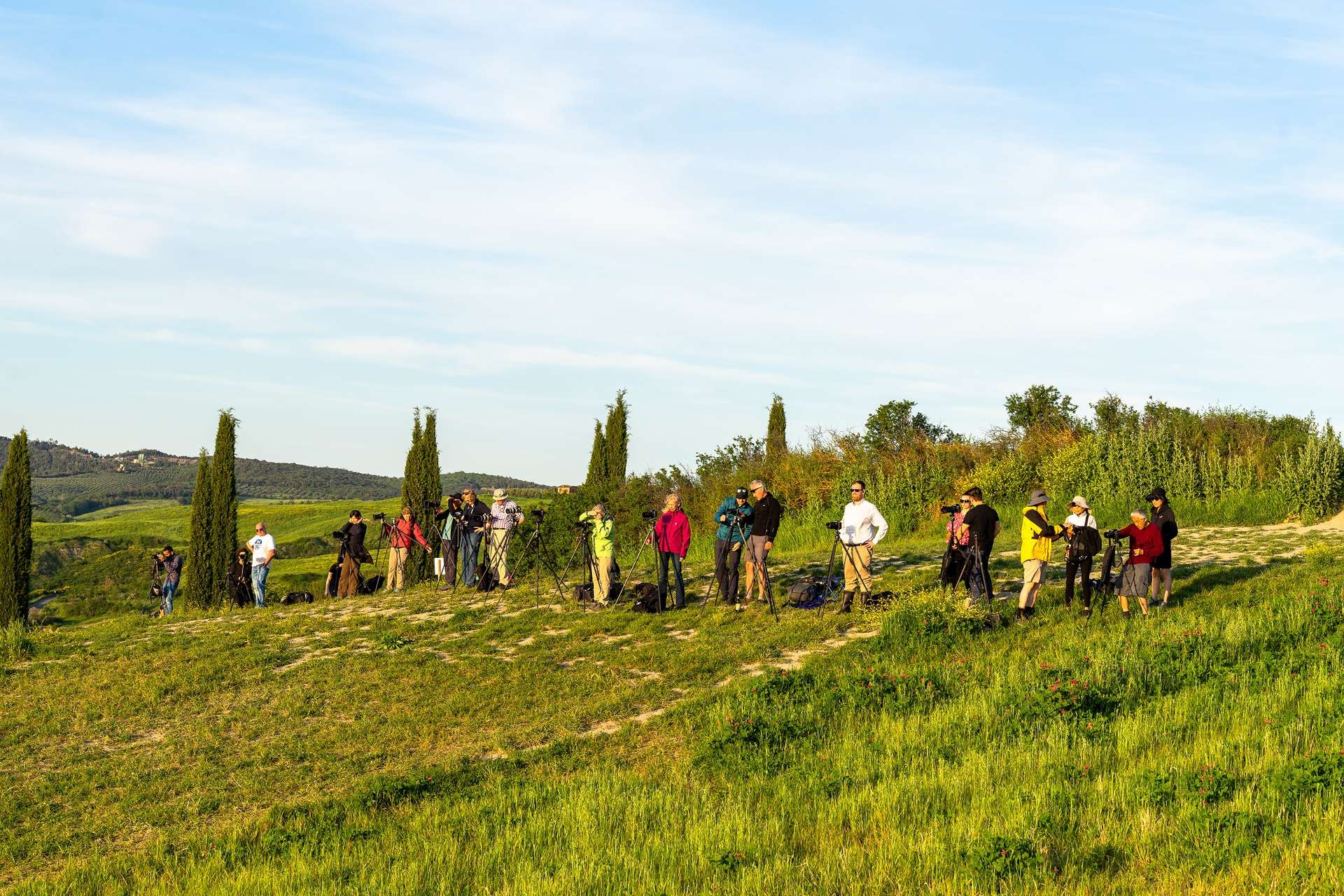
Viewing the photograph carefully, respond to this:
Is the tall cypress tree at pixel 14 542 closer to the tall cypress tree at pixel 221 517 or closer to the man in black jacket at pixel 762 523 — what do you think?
the tall cypress tree at pixel 221 517

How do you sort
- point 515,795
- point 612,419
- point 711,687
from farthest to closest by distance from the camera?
point 612,419, point 711,687, point 515,795

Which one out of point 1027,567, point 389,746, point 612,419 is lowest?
point 389,746

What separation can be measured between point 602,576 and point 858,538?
463 centimetres

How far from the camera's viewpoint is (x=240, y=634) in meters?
16.8

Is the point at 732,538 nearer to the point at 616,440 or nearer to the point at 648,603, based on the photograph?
the point at 648,603

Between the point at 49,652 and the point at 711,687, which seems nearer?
the point at 711,687

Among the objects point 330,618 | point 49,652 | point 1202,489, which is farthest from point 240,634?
point 1202,489

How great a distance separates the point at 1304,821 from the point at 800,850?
326 cm

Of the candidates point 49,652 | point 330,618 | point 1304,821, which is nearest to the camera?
point 1304,821

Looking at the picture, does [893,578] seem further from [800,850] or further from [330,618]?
[800,850]

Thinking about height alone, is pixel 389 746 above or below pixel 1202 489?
below

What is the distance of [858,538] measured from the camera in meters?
15.3

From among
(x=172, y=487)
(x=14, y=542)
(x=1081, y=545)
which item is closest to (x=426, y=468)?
(x=14, y=542)

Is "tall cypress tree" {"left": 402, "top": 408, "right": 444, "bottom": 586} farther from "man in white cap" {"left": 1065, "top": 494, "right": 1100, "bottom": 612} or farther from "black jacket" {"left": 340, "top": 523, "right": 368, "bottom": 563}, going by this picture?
"man in white cap" {"left": 1065, "top": 494, "right": 1100, "bottom": 612}
